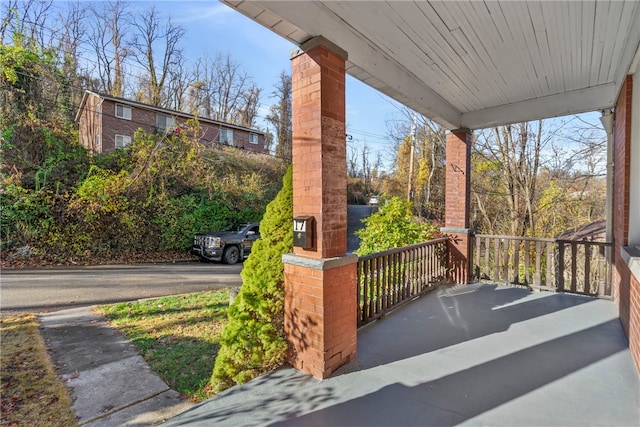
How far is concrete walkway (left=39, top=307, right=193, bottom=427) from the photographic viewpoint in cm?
265

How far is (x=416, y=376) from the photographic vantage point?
2.58 meters

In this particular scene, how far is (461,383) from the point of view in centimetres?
247

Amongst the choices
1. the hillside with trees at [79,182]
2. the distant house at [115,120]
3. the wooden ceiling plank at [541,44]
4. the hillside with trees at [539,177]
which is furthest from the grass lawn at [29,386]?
the distant house at [115,120]

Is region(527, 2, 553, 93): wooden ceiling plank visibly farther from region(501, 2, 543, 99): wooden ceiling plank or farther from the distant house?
the distant house

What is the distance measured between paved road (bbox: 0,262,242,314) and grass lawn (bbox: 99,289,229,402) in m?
0.83

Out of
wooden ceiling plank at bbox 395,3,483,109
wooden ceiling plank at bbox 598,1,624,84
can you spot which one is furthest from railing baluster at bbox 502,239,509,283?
wooden ceiling plank at bbox 598,1,624,84

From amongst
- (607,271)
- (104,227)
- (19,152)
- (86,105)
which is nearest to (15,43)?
(19,152)

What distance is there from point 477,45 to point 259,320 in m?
3.43

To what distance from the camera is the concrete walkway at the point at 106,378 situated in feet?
8.69

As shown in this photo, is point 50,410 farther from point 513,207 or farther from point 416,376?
point 513,207

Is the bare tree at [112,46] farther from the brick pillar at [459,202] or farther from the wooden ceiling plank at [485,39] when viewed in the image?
the wooden ceiling plank at [485,39]

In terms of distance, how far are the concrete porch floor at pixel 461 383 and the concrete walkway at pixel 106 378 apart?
2.79 ft

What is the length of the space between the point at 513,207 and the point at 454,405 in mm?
9220

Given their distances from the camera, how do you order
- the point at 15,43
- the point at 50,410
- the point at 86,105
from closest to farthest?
the point at 50,410, the point at 15,43, the point at 86,105
